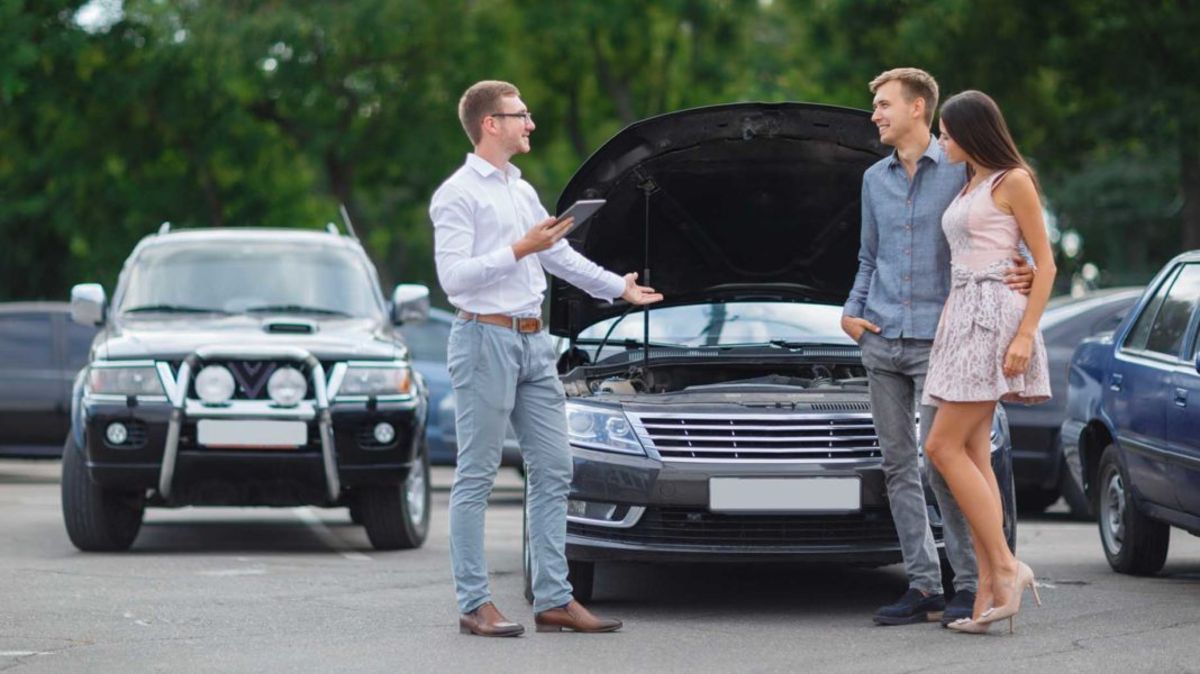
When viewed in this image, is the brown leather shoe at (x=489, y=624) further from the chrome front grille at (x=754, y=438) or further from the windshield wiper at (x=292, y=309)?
the windshield wiper at (x=292, y=309)

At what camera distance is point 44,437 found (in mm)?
17031

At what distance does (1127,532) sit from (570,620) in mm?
3185

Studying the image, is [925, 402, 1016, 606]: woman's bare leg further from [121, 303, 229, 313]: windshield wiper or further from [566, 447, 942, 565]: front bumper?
[121, 303, 229, 313]: windshield wiper

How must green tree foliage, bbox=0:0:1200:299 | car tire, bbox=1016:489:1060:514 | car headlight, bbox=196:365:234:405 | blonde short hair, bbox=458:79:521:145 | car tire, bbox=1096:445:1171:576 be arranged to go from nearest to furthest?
blonde short hair, bbox=458:79:521:145 < car tire, bbox=1096:445:1171:576 < car headlight, bbox=196:365:234:405 < car tire, bbox=1016:489:1060:514 < green tree foliage, bbox=0:0:1200:299

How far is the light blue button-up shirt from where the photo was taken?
23.7 feet

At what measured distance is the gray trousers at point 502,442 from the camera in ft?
22.9

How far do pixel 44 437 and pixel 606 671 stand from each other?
38.4ft

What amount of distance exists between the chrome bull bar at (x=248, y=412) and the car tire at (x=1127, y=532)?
3.71 meters

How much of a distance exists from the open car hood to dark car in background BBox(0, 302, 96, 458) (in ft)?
30.6

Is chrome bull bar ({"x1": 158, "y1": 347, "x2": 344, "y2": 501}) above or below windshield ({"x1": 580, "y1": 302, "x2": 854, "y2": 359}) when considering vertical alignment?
below

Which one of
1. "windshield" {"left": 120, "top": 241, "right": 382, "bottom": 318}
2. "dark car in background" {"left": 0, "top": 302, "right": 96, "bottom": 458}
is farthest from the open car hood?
"dark car in background" {"left": 0, "top": 302, "right": 96, "bottom": 458}

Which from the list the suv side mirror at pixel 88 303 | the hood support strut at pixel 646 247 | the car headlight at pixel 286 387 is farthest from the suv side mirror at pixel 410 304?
the hood support strut at pixel 646 247

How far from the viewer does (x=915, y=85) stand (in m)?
7.29

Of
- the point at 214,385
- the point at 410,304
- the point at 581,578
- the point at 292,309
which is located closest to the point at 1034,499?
the point at 410,304
